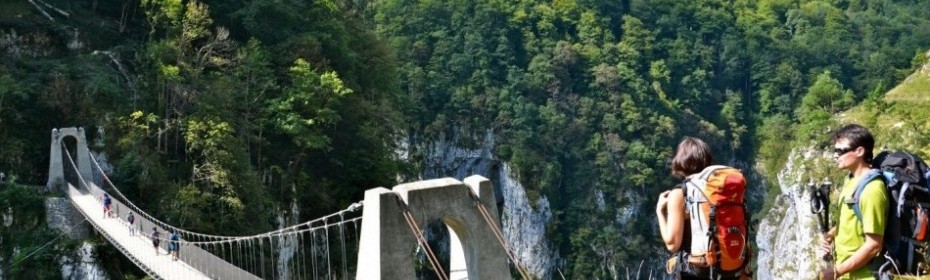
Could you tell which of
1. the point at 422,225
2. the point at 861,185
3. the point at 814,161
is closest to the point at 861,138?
the point at 861,185

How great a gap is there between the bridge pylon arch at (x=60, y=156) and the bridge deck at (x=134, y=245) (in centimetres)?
65

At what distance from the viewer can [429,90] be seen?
44.5m

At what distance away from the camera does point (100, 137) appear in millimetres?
17625

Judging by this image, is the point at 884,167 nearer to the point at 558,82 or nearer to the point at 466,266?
the point at 466,266

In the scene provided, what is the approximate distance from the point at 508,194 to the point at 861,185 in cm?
3823

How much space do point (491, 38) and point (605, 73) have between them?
6.47 m

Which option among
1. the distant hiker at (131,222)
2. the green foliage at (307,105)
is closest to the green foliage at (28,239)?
the distant hiker at (131,222)

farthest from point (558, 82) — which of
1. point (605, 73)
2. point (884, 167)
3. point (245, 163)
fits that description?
point (884, 167)

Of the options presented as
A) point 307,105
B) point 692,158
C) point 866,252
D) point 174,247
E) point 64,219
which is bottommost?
point 866,252

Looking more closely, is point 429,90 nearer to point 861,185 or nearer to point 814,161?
point 814,161

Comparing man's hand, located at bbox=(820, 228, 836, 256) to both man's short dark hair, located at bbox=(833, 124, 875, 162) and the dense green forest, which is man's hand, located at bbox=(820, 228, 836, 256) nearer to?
man's short dark hair, located at bbox=(833, 124, 875, 162)

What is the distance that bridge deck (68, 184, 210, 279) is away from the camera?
11.7m

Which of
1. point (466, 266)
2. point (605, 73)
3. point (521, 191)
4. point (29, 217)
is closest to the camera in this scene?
point (466, 266)

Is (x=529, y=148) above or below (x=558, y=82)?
below
